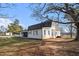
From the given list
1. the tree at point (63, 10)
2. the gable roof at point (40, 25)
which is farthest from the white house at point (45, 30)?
the tree at point (63, 10)

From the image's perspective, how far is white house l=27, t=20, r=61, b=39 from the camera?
3.20 meters

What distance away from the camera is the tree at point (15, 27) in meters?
3.18

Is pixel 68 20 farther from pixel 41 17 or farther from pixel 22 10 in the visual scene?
pixel 22 10

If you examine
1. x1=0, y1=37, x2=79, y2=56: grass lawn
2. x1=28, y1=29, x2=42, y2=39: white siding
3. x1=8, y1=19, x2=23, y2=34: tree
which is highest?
x1=8, y1=19, x2=23, y2=34: tree

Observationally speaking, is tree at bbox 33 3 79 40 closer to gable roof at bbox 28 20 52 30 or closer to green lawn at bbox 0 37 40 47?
gable roof at bbox 28 20 52 30

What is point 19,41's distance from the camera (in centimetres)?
321

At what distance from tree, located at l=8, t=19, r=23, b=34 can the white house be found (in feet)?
0.41

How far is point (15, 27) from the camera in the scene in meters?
3.22

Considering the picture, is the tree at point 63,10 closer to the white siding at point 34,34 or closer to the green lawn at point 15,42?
the white siding at point 34,34

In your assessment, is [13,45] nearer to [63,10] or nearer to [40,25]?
[40,25]

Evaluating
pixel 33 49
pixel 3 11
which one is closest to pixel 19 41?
pixel 33 49

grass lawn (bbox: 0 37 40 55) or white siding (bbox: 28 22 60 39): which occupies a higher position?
white siding (bbox: 28 22 60 39)

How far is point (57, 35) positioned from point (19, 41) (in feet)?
1.44

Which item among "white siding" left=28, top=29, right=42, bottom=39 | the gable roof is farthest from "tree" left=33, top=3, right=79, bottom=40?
"white siding" left=28, top=29, right=42, bottom=39
